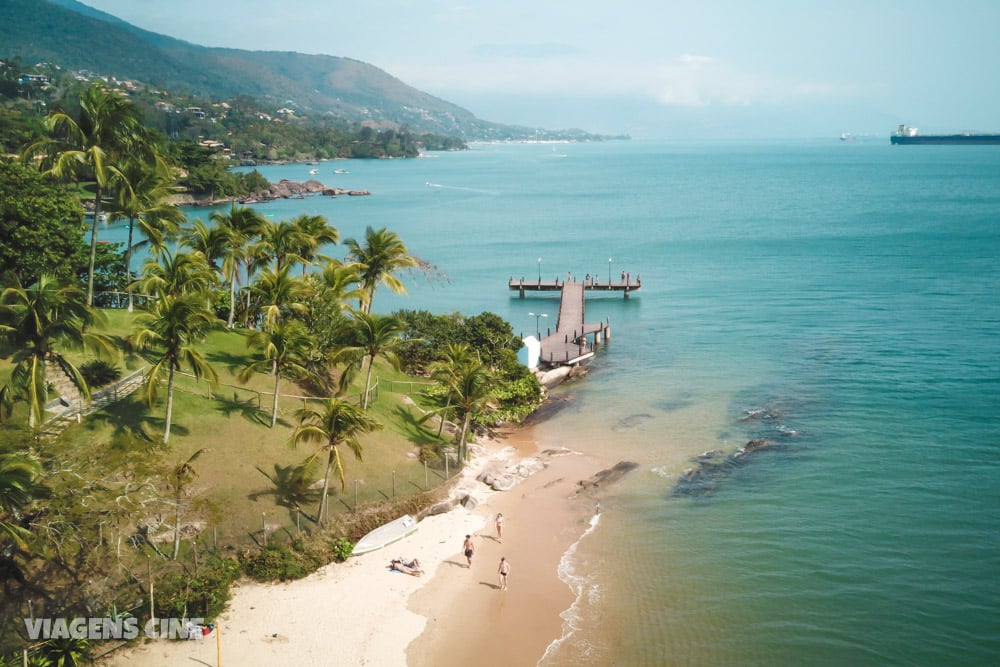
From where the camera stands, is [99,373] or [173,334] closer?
[173,334]

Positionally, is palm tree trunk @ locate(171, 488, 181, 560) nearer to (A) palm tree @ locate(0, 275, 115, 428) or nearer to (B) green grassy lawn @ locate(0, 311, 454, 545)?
(B) green grassy lawn @ locate(0, 311, 454, 545)

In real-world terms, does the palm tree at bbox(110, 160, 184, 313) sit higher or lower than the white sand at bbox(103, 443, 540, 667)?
higher

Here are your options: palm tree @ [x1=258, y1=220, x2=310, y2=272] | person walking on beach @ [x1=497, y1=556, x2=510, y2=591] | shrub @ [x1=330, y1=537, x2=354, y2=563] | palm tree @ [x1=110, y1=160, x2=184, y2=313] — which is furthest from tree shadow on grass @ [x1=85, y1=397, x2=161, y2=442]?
palm tree @ [x1=258, y1=220, x2=310, y2=272]

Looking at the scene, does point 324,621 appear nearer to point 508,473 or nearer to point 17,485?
point 17,485

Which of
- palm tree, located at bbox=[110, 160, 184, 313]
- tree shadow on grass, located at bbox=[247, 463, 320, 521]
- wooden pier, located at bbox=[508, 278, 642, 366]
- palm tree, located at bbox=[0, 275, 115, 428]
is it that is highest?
palm tree, located at bbox=[110, 160, 184, 313]

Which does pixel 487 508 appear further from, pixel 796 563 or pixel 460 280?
pixel 460 280

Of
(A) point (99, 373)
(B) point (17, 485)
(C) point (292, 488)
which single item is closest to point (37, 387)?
(B) point (17, 485)

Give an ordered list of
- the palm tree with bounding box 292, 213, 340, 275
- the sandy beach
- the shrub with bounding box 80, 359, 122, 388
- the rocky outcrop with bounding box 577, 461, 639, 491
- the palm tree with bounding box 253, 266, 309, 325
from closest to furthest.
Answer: the sandy beach, the shrub with bounding box 80, 359, 122, 388, the rocky outcrop with bounding box 577, 461, 639, 491, the palm tree with bounding box 253, 266, 309, 325, the palm tree with bounding box 292, 213, 340, 275
